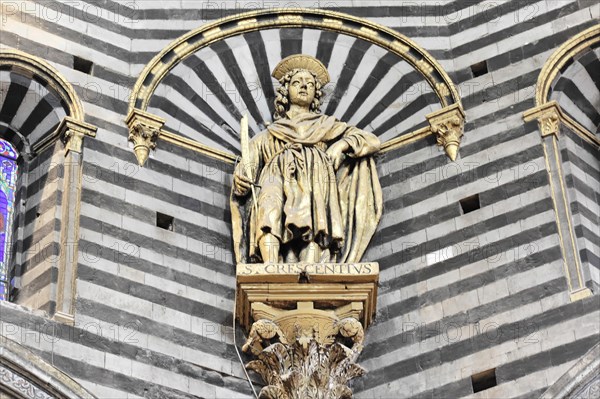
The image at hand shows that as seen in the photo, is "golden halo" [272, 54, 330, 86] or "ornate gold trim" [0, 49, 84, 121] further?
"golden halo" [272, 54, 330, 86]

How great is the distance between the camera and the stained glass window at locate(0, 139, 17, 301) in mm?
16797

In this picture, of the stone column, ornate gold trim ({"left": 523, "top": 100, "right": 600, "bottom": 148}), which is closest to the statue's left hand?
ornate gold trim ({"left": 523, "top": 100, "right": 600, "bottom": 148})

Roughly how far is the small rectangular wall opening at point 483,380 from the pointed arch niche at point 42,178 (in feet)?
11.5

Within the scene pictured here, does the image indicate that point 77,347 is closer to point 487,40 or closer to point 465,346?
point 465,346

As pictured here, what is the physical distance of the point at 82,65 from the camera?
17.7 m

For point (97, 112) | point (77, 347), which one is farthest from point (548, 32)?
point (77, 347)

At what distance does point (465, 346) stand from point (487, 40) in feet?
11.3

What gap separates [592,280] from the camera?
53.7ft

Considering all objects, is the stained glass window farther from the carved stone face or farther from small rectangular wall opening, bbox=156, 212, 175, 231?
the carved stone face

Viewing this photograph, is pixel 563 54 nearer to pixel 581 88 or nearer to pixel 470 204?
pixel 581 88

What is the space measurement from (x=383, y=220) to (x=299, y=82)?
1.57 m

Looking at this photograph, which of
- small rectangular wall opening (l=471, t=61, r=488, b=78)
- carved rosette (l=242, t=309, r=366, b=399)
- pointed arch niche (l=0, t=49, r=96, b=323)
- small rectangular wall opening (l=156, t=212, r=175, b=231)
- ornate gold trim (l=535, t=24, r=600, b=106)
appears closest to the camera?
carved rosette (l=242, t=309, r=366, b=399)

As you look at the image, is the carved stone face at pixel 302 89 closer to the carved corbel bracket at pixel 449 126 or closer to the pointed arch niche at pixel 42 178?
the carved corbel bracket at pixel 449 126

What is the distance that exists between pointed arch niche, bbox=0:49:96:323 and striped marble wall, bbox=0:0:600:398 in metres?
0.15
